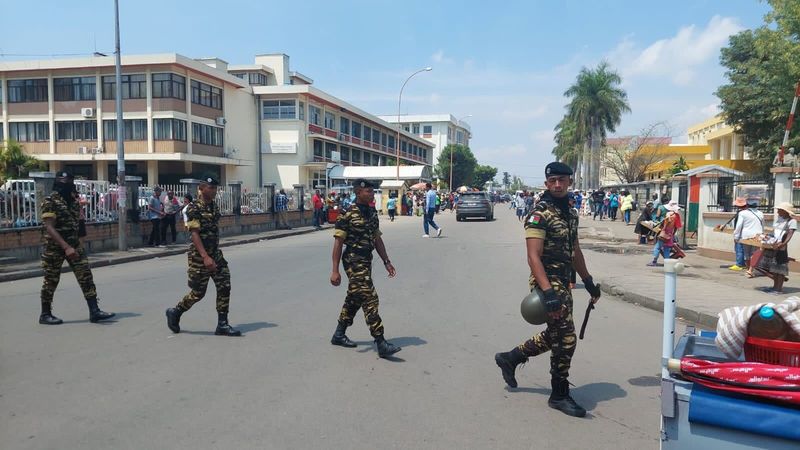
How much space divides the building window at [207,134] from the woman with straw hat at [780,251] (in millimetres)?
34534

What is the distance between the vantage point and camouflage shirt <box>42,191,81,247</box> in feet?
21.6

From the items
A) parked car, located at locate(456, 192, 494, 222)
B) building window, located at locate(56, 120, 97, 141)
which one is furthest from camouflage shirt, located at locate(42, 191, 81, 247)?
building window, located at locate(56, 120, 97, 141)

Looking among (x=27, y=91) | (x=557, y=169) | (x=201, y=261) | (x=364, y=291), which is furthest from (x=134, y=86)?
(x=557, y=169)

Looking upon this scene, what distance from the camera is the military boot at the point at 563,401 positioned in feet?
Result: 13.9

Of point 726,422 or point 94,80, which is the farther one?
point 94,80

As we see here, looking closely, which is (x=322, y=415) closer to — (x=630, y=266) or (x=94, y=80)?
(x=630, y=266)

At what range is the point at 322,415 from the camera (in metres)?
4.20

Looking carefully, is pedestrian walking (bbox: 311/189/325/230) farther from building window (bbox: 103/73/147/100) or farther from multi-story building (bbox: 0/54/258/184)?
building window (bbox: 103/73/147/100)

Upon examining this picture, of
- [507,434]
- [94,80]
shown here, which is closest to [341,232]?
[507,434]

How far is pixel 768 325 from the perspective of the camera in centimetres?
273

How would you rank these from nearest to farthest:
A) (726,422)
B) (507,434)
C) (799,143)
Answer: (726,422) → (507,434) → (799,143)

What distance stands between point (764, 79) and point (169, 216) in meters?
25.9

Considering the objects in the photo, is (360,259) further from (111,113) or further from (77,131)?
(77,131)

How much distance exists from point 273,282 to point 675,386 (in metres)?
8.51
